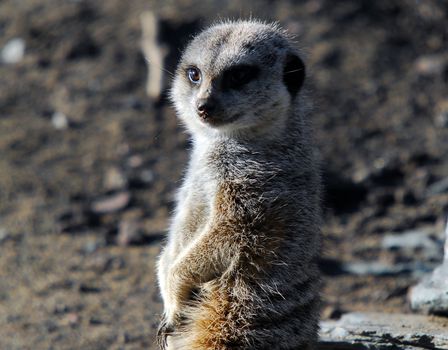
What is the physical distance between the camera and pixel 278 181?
3789mm

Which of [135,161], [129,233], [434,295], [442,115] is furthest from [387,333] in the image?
[442,115]

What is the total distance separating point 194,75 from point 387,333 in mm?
1588

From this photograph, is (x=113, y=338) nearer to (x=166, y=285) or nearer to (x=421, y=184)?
(x=166, y=285)

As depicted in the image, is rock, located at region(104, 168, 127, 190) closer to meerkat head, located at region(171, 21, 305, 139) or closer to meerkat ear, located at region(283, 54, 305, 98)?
meerkat head, located at region(171, 21, 305, 139)

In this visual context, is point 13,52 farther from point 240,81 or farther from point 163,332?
point 163,332

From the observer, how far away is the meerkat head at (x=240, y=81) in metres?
3.80

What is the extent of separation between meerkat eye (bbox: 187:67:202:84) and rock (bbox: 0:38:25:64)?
14.6 feet

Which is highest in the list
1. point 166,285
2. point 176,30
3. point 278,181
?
point 176,30

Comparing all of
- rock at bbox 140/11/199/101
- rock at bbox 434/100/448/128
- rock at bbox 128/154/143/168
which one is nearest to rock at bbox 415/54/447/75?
rock at bbox 434/100/448/128

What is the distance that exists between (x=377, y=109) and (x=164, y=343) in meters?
4.19

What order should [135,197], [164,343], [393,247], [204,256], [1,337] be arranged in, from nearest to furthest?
[204,256], [164,343], [1,337], [393,247], [135,197]

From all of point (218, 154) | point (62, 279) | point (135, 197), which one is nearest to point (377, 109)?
point (135, 197)

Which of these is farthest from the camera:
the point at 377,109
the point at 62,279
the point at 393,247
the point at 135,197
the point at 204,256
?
the point at 377,109

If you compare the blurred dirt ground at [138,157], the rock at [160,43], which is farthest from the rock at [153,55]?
the blurred dirt ground at [138,157]
